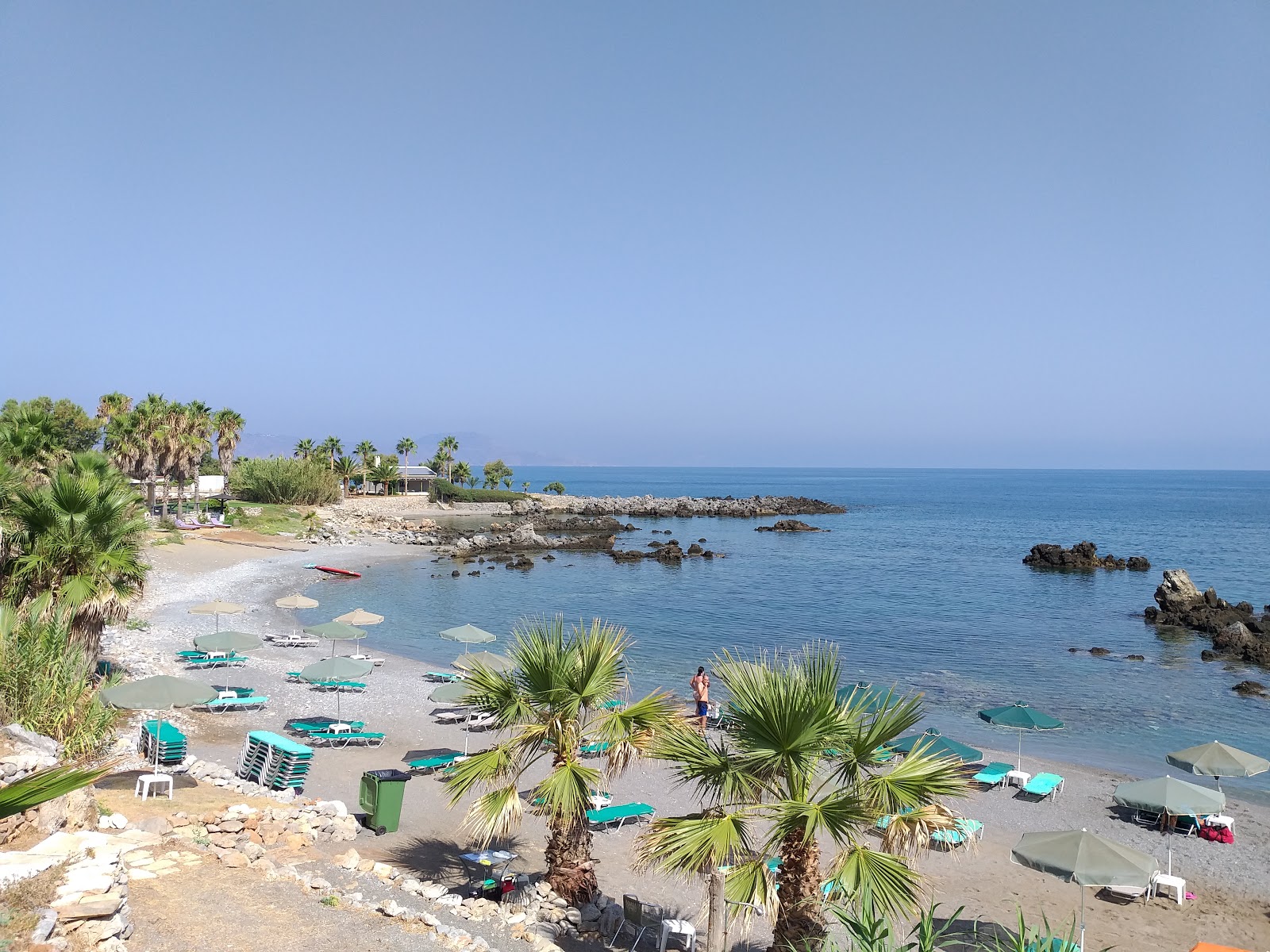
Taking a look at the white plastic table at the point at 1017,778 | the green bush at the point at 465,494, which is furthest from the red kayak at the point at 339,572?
the green bush at the point at 465,494

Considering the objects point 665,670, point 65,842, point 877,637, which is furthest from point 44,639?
point 877,637

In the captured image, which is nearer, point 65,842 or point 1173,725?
point 65,842

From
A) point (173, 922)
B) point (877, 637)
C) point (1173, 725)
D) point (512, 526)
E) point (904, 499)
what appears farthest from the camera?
point (904, 499)

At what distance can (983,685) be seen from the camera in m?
28.7

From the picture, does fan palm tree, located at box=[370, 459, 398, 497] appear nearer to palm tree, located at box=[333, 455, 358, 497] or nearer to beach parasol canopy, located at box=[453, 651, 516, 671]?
palm tree, located at box=[333, 455, 358, 497]

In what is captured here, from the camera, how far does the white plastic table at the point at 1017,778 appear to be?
18.6m

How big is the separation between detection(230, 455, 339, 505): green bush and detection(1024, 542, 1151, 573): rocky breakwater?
2413 inches

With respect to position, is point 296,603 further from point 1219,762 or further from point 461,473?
point 461,473

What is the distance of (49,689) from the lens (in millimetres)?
13766

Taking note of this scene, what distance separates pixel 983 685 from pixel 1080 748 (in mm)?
6454

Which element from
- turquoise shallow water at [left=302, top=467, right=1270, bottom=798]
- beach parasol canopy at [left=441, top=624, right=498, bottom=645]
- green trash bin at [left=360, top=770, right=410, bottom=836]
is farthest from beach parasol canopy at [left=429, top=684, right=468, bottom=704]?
turquoise shallow water at [left=302, top=467, right=1270, bottom=798]

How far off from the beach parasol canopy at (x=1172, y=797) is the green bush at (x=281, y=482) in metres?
73.9

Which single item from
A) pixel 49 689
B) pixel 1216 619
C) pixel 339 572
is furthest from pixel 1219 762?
pixel 339 572

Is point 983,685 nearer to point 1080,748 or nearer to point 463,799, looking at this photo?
point 1080,748
